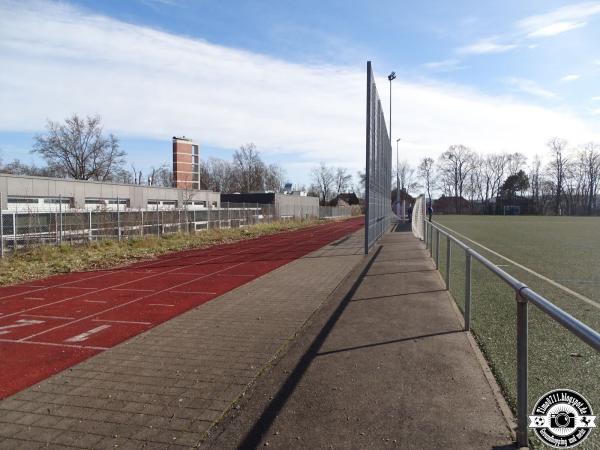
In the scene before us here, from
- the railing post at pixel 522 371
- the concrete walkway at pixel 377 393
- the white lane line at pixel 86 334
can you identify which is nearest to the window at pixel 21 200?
the white lane line at pixel 86 334

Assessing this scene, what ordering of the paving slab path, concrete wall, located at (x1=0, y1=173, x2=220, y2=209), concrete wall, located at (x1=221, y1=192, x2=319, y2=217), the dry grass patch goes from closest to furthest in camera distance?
1. the paving slab path
2. the dry grass patch
3. concrete wall, located at (x1=0, y1=173, x2=220, y2=209)
4. concrete wall, located at (x1=221, y1=192, x2=319, y2=217)

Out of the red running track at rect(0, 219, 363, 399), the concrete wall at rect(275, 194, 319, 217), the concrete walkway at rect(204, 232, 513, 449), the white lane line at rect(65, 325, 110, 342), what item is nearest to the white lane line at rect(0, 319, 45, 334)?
the red running track at rect(0, 219, 363, 399)

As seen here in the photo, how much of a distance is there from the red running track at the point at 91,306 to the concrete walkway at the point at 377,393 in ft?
7.95

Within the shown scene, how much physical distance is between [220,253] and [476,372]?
47.5 ft

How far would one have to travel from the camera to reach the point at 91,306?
8.45 metres

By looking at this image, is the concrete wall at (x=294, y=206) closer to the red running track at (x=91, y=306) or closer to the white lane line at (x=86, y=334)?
the red running track at (x=91, y=306)

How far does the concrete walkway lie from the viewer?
3410 mm

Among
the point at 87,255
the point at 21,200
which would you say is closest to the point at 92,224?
the point at 87,255

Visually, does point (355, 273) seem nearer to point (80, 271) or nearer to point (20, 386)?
point (80, 271)

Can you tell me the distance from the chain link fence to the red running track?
4.52 metres

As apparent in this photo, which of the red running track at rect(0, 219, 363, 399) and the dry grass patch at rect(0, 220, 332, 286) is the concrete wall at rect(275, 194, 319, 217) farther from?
the red running track at rect(0, 219, 363, 399)

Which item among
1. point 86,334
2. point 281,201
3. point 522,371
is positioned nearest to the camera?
point 522,371

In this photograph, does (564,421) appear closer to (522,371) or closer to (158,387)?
(522,371)

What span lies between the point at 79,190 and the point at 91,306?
24742 millimetres
